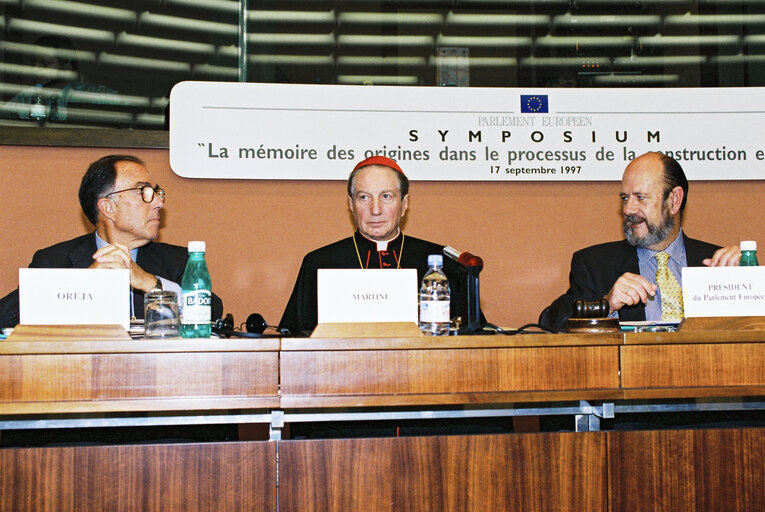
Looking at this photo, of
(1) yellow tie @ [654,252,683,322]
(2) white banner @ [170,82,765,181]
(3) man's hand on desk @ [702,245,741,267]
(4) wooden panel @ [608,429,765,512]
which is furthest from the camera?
(2) white banner @ [170,82,765,181]

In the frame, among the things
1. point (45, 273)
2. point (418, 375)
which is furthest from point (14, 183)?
point (418, 375)

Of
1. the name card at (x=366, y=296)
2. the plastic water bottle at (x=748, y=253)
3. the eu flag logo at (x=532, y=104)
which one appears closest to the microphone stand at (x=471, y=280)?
the name card at (x=366, y=296)

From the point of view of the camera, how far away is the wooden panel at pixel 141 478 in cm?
149

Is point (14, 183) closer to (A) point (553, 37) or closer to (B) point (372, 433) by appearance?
(B) point (372, 433)

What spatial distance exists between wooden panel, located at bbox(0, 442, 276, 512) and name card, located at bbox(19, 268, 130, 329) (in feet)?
0.99

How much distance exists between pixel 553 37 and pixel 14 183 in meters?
2.54

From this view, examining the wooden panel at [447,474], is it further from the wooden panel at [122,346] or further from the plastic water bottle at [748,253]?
the plastic water bottle at [748,253]

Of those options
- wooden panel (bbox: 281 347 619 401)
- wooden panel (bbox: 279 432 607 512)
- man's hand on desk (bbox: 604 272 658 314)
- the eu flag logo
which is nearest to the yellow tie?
man's hand on desk (bbox: 604 272 658 314)

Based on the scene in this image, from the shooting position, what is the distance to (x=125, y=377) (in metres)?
1.57

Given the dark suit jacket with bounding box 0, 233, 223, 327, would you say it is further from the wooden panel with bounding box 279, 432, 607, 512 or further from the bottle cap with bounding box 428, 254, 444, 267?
the wooden panel with bounding box 279, 432, 607, 512

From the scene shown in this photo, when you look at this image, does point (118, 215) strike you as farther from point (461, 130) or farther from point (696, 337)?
point (696, 337)

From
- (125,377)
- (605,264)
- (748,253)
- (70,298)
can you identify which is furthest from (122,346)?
(605,264)

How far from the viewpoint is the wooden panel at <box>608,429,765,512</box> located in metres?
1.62

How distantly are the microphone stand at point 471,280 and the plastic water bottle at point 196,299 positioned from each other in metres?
0.64
